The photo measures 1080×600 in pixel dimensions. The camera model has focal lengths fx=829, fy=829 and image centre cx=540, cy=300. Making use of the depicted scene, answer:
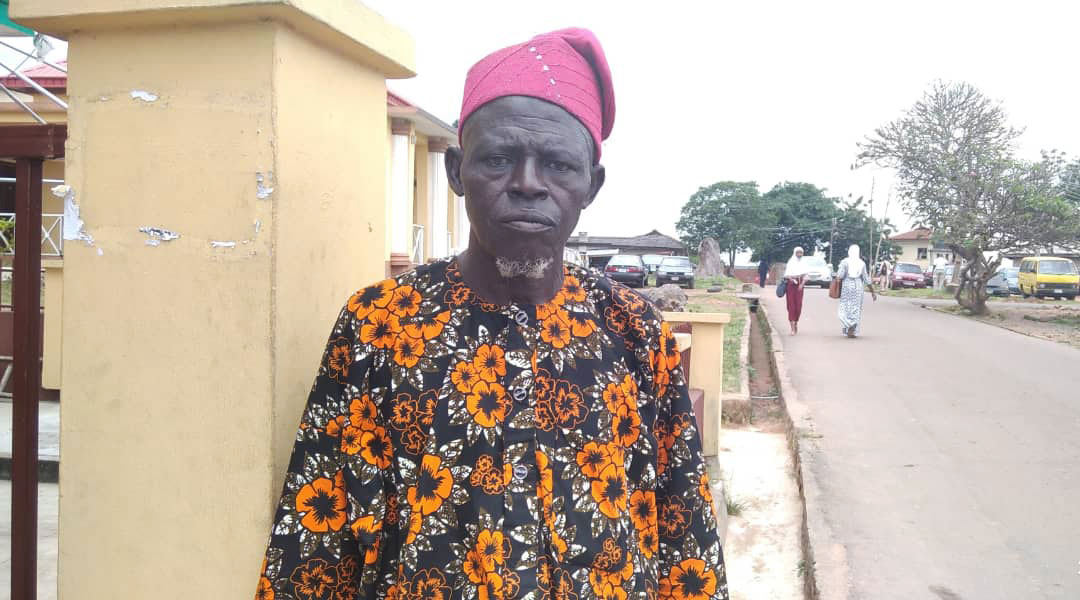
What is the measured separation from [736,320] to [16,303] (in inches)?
595

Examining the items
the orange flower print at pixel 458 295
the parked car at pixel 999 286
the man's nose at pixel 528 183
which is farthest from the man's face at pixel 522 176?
the parked car at pixel 999 286

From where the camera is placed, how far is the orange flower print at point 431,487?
60.3 inches

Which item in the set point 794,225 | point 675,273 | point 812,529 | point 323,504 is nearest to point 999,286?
point 675,273

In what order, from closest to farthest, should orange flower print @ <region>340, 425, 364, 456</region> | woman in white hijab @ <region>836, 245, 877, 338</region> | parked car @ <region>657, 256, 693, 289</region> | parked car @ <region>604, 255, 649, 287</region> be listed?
1. orange flower print @ <region>340, 425, 364, 456</region>
2. woman in white hijab @ <region>836, 245, 877, 338</region>
3. parked car @ <region>604, 255, 649, 287</region>
4. parked car @ <region>657, 256, 693, 289</region>

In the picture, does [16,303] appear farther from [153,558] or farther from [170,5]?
[170,5]

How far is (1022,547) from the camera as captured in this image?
451 cm

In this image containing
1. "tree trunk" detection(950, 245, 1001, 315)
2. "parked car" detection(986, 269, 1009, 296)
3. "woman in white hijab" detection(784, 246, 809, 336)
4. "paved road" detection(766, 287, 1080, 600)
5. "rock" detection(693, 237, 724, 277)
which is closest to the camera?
"paved road" detection(766, 287, 1080, 600)

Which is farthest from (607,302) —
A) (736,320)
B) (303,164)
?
(736,320)

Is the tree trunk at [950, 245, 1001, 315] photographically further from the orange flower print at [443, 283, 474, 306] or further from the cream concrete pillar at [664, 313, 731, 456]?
the orange flower print at [443, 283, 474, 306]

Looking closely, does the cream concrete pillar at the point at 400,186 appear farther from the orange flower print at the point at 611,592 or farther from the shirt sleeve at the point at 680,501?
the orange flower print at the point at 611,592

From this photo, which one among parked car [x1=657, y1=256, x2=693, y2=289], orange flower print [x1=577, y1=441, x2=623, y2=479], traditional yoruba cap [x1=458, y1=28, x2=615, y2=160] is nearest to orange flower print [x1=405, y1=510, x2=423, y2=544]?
orange flower print [x1=577, y1=441, x2=623, y2=479]

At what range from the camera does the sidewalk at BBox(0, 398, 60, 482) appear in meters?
5.62

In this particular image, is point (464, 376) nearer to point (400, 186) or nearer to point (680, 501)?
point (680, 501)

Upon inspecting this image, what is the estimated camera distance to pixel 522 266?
5.33 ft
